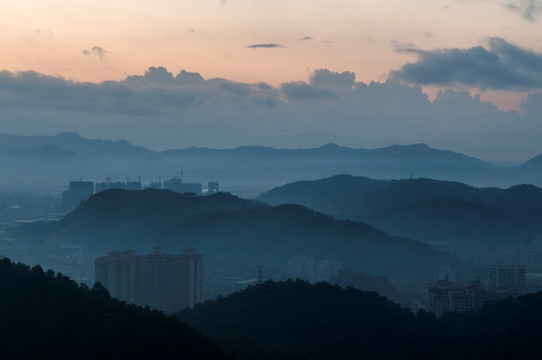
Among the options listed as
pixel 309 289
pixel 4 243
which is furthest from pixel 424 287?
pixel 4 243

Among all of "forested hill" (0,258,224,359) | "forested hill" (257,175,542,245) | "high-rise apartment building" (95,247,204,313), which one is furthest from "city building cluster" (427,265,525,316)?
"forested hill" (257,175,542,245)

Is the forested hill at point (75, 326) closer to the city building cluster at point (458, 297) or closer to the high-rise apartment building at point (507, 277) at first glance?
the city building cluster at point (458, 297)

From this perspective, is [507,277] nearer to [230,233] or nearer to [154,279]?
[154,279]

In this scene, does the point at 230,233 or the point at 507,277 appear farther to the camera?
the point at 230,233

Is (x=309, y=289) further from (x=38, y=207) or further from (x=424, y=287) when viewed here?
(x=38, y=207)

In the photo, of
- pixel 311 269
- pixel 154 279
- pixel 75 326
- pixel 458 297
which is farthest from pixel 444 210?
pixel 75 326
